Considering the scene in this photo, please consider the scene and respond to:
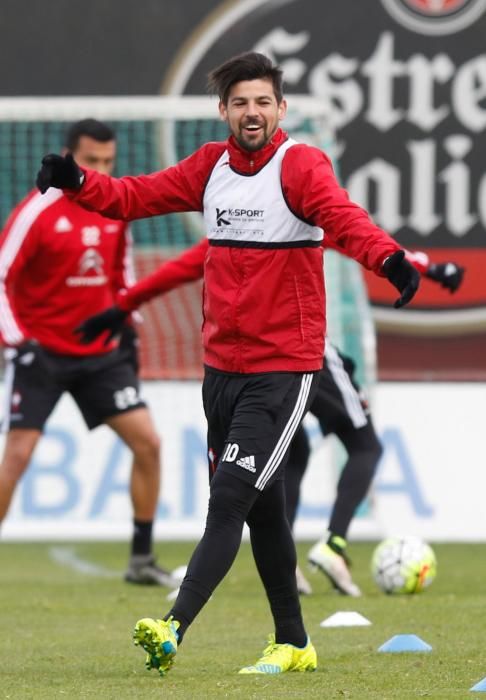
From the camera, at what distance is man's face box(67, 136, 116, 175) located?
843cm

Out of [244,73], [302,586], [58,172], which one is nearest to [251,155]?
[244,73]

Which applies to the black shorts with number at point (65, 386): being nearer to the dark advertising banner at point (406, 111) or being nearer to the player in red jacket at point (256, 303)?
the player in red jacket at point (256, 303)

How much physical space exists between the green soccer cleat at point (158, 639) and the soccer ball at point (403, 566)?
318 centimetres

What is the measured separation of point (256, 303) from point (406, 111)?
896 cm

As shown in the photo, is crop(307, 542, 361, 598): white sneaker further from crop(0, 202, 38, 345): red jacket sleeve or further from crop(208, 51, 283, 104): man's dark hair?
crop(208, 51, 283, 104): man's dark hair

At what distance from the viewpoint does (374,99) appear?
557 inches

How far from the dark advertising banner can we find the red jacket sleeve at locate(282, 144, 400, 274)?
8468 mm

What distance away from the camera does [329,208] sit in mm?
5309

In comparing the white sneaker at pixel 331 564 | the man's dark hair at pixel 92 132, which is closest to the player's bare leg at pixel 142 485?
the white sneaker at pixel 331 564

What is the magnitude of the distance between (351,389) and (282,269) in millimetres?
2707

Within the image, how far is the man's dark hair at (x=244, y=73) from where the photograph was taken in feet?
17.9

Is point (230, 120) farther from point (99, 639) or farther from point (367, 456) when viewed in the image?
point (367, 456)

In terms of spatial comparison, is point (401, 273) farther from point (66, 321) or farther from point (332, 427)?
point (66, 321)

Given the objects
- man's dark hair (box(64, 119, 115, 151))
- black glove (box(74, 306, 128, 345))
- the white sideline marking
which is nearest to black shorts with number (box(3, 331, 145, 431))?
black glove (box(74, 306, 128, 345))
